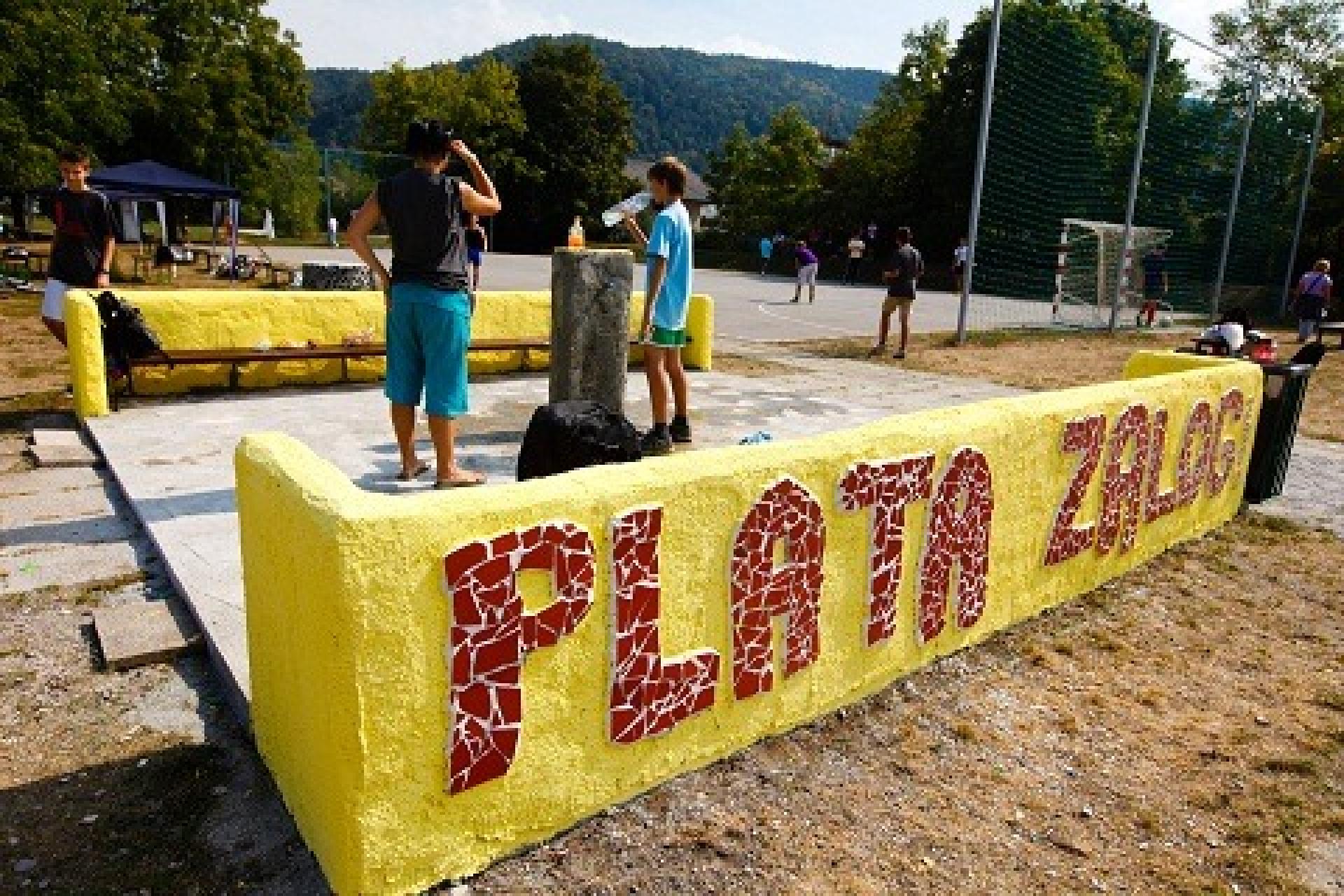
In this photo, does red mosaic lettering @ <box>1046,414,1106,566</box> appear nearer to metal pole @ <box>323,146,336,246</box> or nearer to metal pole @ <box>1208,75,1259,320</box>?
metal pole @ <box>1208,75,1259,320</box>

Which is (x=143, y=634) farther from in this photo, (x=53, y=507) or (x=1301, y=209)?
(x=1301, y=209)

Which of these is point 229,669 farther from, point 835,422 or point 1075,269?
point 1075,269

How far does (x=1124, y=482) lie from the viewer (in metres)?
4.72

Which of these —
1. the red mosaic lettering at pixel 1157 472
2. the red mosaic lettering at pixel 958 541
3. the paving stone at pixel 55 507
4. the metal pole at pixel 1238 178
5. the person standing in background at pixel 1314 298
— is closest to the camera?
the red mosaic lettering at pixel 958 541

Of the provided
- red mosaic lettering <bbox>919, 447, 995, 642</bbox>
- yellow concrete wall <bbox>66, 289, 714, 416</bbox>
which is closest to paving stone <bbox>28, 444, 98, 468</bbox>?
yellow concrete wall <bbox>66, 289, 714, 416</bbox>

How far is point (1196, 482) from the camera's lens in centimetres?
549

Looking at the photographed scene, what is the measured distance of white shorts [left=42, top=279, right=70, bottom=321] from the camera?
6879 mm

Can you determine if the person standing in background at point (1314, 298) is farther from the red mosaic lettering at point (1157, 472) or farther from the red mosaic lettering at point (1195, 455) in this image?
the red mosaic lettering at point (1157, 472)

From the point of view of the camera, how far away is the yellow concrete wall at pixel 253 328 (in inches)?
260

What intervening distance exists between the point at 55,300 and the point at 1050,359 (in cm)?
1229

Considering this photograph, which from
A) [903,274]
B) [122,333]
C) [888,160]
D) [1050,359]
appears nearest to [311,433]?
[122,333]

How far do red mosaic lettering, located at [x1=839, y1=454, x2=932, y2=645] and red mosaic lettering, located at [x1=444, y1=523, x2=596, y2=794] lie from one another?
1.17 metres

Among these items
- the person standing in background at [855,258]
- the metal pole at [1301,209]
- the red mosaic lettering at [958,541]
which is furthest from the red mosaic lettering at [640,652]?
the person standing in background at [855,258]

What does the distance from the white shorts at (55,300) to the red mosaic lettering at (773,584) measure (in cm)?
617
